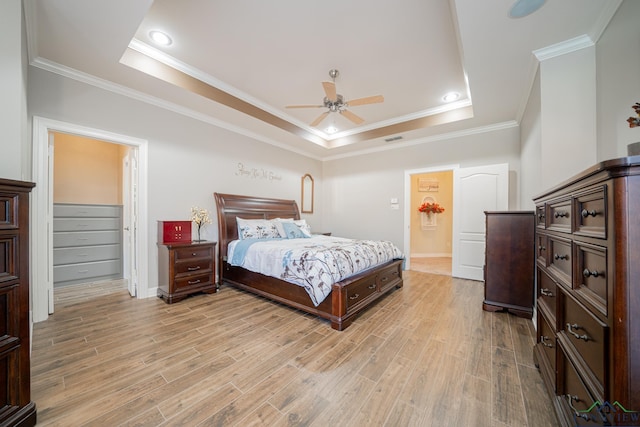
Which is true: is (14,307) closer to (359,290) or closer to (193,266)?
(193,266)

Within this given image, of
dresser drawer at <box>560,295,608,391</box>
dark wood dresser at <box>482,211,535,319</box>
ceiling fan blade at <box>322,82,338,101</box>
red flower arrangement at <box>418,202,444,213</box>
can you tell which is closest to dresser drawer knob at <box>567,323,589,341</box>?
dresser drawer at <box>560,295,608,391</box>

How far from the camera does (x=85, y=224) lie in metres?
4.16

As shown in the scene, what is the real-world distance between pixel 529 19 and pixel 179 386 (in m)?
3.96

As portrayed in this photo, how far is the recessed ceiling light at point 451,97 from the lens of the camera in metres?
3.83

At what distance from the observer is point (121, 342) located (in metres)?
2.22

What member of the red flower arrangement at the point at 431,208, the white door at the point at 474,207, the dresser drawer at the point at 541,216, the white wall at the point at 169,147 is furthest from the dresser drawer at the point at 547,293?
the red flower arrangement at the point at 431,208

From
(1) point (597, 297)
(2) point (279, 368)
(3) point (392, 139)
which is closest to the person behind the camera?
(1) point (597, 297)

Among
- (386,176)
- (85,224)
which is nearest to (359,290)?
(386,176)

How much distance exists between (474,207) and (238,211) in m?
4.31

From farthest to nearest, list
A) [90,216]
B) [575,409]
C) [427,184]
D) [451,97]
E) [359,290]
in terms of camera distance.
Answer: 1. [427,184]
2. [90,216]
3. [451,97]
4. [359,290]
5. [575,409]

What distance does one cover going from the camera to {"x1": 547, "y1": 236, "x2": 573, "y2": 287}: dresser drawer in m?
1.22

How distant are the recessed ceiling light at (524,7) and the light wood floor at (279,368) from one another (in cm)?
283

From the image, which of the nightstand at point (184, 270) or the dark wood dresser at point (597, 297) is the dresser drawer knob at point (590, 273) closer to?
the dark wood dresser at point (597, 297)

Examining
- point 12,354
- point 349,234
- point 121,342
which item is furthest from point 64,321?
point 349,234
